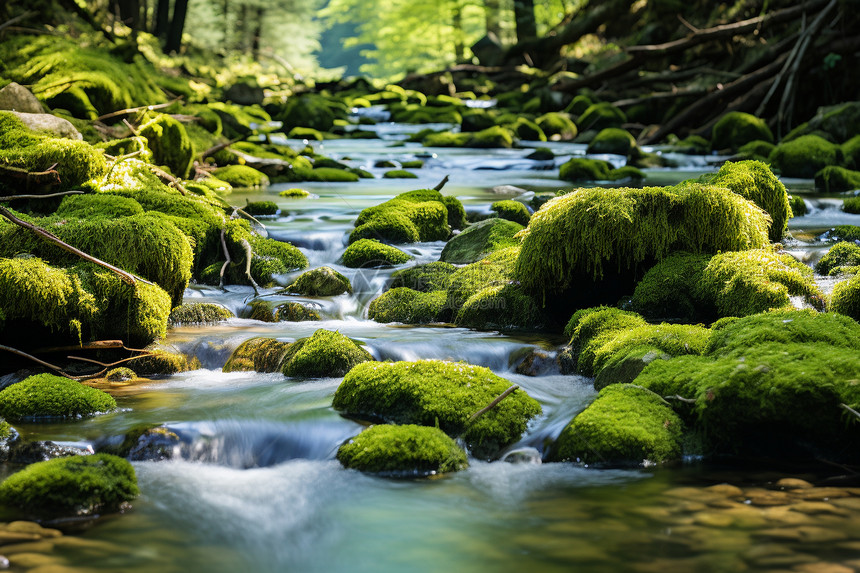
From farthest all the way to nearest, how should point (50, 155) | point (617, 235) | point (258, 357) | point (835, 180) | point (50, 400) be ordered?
point (835, 180)
point (50, 155)
point (617, 235)
point (258, 357)
point (50, 400)

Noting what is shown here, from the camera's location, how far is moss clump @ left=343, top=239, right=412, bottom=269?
868 centimetres

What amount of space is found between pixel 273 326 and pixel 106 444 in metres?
2.69

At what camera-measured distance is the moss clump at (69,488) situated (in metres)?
3.58

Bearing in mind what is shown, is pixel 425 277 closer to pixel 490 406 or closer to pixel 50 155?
pixel 490 406

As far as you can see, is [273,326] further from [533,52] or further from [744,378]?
[533,52]

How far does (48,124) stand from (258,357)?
16.1ft

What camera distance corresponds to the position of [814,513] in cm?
347

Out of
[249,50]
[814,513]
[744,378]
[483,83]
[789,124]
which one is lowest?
[814,513]

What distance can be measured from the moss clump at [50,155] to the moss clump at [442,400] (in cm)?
468

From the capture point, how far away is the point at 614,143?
1762cm

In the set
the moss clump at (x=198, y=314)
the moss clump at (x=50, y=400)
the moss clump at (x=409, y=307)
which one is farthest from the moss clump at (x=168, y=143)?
the moss clump at (x=50, y=400)

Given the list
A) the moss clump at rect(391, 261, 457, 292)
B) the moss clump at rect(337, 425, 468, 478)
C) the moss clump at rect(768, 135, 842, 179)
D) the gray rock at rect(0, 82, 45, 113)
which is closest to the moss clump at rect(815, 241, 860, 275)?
the moss clump at rect(391, 261, 457, 292)

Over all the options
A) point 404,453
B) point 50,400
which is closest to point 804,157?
point 404,453

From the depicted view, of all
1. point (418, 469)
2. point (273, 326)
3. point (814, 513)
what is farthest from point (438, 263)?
point (814, 513)
